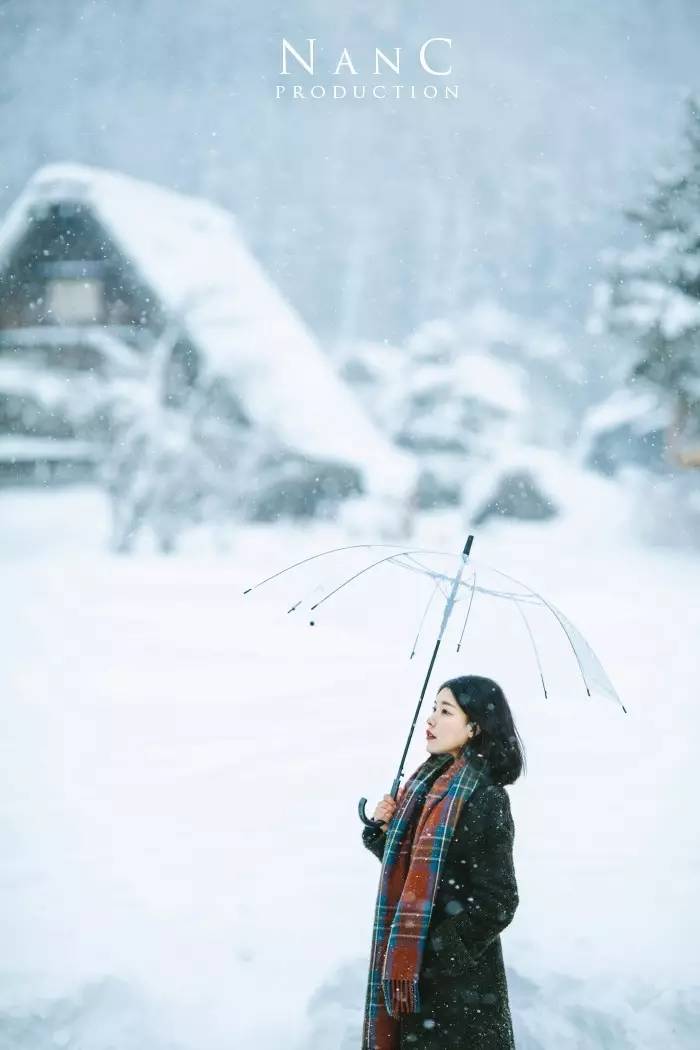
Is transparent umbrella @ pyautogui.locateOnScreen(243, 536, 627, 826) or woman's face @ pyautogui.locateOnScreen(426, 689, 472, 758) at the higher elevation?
transparent umbrella @ pyautogui.locateOnScreen(243, 536, 627, 826)

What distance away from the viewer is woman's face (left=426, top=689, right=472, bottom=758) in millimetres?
1992

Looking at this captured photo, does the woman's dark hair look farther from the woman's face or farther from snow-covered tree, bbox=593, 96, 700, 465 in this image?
snow-covered tree, bbox=593, 96, 700, 465

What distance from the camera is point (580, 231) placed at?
4461 millimetres

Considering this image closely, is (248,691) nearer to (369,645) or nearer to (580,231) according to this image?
(369,645)

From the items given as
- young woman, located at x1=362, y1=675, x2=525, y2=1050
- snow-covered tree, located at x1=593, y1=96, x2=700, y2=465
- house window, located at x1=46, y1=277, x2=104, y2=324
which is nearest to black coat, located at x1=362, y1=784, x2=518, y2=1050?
young woman, located at x1=362, y1=675, x2=525, y2=1050

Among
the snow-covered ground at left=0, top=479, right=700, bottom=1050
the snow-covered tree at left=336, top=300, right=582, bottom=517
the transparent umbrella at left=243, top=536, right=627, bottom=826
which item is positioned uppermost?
the snow-covered tree at left=336, top=300, right=582, bottom=517

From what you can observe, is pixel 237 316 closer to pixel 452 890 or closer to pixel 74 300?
pixel 74 300

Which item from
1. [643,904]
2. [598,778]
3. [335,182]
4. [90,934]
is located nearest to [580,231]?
[335,182]

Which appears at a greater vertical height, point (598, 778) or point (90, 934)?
point (598, 778)

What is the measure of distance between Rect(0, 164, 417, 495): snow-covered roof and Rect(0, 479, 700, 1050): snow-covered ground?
467 millimetres

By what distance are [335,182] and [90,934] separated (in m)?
3.48

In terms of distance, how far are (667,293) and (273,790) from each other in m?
3.09

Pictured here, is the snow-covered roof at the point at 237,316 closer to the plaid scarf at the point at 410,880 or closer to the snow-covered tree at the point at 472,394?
the snow-covered tree at the point at 472,394

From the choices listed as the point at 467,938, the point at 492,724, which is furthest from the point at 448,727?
the point at 467,938
